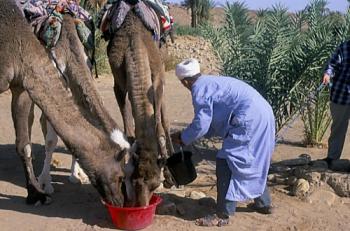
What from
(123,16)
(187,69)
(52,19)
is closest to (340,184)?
(187,69)

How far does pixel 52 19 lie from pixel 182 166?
2.89 meters

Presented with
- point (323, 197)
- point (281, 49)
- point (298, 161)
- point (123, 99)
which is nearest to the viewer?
point (323, 197)

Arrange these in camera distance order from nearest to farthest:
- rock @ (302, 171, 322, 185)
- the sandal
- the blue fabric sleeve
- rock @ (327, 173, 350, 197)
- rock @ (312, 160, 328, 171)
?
the blue fabric sleeve → the sandal → rock @ (327, 173, 350, 197) → rock @ (302, 171, 322, 185) → rock @ (312, 160, 328, 171)

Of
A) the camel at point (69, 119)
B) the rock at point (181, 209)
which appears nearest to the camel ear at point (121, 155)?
the camel at point (69, 119)

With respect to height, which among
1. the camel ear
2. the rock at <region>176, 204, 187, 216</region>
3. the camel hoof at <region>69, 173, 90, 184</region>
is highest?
the camel ear

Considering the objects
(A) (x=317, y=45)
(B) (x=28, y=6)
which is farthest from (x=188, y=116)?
Result: (B) (x=28, y=6)

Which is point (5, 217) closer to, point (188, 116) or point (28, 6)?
point (28, 6)

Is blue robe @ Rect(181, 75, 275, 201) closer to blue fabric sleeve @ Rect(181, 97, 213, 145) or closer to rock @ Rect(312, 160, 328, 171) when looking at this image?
blue fabric sleeve @ Rect(181, 97, 213, 145)

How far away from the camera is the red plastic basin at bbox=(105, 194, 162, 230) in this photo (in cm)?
623

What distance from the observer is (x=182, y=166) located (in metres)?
6.51

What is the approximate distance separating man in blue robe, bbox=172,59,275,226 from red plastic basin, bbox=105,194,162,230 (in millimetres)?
A: 564

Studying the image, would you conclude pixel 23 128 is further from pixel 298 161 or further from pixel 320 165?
pixel 320 165

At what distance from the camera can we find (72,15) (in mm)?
8430

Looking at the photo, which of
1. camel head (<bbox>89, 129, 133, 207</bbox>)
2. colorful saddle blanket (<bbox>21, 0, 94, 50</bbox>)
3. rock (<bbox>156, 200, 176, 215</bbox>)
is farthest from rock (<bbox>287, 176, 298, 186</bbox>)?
colorful saddle blanket (<bbox>21, 0, 94, 50</bbox>)
